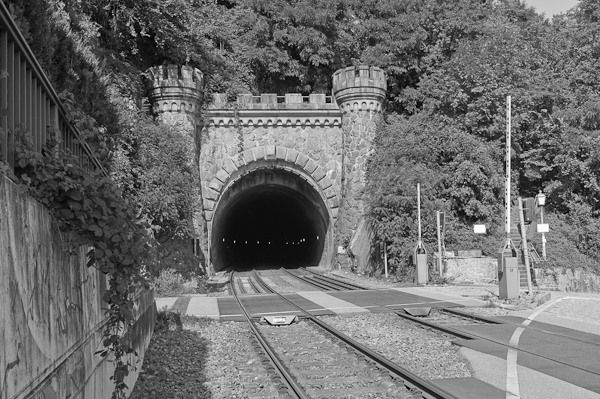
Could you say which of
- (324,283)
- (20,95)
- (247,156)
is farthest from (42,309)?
(247,156)

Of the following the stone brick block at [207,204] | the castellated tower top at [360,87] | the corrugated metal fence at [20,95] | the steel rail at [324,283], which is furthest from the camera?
the stone brick block at [207,204]

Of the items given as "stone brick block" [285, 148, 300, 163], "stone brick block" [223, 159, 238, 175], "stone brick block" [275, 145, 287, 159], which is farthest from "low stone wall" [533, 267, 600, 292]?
"stone brick block" [223, 159, 238, 175]

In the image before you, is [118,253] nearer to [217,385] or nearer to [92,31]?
[217,385]

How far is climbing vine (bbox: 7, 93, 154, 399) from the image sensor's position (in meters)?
4.31

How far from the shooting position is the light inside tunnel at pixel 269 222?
1226 inches

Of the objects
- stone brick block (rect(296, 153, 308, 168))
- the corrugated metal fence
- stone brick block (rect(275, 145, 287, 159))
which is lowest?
the corrugated metal fence

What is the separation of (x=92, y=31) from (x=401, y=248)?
1371 cm

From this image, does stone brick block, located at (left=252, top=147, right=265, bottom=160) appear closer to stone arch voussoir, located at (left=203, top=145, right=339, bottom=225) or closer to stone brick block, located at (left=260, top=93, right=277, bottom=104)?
stone arch voussoir, located at (left=203, top=145, right=339, bottom=225)

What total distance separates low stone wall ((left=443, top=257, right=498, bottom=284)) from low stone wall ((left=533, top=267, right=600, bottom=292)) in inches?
63.4

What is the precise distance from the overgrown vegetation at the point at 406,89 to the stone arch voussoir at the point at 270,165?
147cm

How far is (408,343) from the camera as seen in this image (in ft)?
34.6

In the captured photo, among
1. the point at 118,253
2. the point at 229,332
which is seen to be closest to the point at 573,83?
the point at 229,332

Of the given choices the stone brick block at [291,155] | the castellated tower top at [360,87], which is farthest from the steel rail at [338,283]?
the castellated tower top at [360,87]

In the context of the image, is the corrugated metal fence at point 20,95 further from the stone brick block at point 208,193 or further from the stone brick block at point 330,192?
the stone brick block at point 330,192
